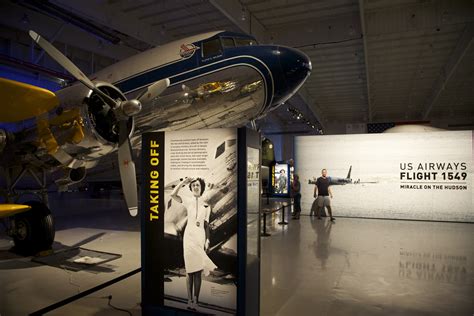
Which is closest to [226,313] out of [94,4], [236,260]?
[236,260]

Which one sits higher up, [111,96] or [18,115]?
[111,96]

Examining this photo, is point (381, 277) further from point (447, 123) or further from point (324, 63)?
point (447, 123)

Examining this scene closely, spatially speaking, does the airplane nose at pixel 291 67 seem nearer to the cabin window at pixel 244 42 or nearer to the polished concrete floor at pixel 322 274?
the cabin window at pixel 244 42

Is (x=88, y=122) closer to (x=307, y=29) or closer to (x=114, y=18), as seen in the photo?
(x=114, y=18)

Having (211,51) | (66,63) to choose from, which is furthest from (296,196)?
(66,63)

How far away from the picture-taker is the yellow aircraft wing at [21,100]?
3945mm

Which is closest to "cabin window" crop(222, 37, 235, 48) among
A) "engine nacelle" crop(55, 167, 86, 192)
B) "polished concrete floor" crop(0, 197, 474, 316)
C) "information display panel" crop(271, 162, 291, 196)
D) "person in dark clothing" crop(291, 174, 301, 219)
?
"engine nacelle" crop(55, 167, 86, 192)

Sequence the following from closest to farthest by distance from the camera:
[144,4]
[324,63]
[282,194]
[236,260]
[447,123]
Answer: [236,260], [144,4], [324,63], [282,194], [447,123]

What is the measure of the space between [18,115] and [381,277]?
642 cm

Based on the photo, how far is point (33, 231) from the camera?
7238 millimetres

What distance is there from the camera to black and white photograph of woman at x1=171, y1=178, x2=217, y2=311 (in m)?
3.65

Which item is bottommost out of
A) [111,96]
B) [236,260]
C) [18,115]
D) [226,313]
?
[226,313]

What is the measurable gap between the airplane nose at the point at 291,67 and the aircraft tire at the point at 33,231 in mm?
5996

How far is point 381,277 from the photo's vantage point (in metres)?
5.94
